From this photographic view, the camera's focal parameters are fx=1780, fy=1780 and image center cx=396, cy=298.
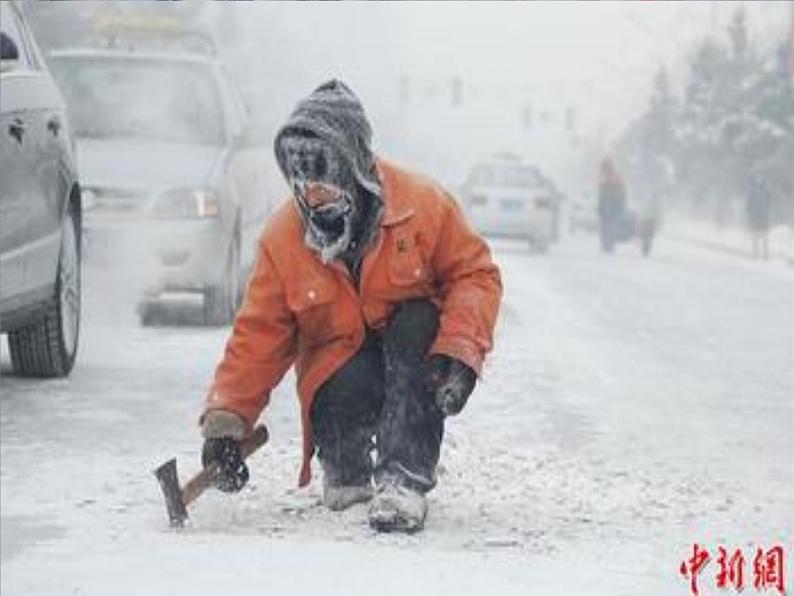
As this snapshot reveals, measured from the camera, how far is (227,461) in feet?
16.1

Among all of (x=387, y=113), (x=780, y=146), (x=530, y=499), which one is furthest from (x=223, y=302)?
(x=780, y=146)

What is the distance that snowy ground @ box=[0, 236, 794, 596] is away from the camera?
4352 millimetres

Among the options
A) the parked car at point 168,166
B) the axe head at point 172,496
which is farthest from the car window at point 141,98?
the axe head at point 172,496

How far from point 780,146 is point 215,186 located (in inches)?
1074

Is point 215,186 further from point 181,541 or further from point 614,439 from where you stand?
point 181,541

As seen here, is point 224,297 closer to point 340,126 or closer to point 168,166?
point 168,166

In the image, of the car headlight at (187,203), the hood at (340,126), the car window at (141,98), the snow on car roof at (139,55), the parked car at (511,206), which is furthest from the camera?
the parked car at (511,206)

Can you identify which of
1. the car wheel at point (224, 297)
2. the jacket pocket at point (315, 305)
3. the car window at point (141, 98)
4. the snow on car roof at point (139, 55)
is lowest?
the car wheel at point (224, 297)

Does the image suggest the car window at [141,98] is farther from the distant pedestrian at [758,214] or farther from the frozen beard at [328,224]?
the distant pedestrian at [758,214]

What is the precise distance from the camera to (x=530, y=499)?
5375 mm

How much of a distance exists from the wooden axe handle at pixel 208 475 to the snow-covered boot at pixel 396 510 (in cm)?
40

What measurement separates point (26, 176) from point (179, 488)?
2532 millimetres

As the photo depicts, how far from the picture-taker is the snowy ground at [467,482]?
4352mm

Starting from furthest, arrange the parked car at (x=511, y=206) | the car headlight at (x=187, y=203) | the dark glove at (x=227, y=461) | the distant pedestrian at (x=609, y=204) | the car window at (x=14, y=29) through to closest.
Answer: the distant pedestrian at (x=609, y=204) → the parked car at (x=511, y=206) → the car headlight at (x=187, y=203) → the car window at (x=14, y=29) → the dark glove at (x=227, y=461)
